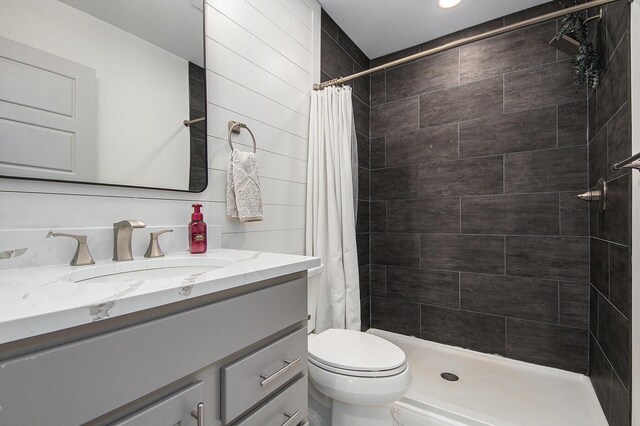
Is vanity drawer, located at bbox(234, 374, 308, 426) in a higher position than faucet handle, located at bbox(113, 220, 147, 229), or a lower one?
lower

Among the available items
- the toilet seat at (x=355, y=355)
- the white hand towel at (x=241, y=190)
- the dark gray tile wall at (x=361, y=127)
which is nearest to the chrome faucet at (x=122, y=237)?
the white hand towel at (x=241, y=190)

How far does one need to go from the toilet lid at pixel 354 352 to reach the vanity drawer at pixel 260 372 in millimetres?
431

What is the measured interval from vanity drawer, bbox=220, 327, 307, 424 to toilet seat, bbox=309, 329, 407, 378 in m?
0.42

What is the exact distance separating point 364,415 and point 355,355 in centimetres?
23

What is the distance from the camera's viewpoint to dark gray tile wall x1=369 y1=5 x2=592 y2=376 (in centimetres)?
192

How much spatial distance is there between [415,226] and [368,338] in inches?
44.1

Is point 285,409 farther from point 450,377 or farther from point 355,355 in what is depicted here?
point 450,377

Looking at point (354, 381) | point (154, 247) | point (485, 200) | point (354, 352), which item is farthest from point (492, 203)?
point (154, 247)

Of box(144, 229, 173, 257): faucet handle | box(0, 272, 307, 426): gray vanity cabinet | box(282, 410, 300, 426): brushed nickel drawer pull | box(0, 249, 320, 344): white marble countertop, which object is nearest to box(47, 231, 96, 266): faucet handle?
box(0, 249, 320, 344): white marble countertop

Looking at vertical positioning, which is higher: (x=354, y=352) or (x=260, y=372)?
(x=260, y=372)

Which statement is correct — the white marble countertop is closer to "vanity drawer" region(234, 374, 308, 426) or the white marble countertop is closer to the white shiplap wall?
the white shiplap wall

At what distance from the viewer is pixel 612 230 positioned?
1.39 metres

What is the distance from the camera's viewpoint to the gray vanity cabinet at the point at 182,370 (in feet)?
1.41

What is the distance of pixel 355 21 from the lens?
220 cm
